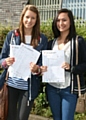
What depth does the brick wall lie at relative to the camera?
944cm

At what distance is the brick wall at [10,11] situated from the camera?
9438 millimetres

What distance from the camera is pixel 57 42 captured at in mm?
3535

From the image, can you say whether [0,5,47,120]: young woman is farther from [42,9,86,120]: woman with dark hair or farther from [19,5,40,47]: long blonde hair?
[42,9,86,120]: woman with dark hair

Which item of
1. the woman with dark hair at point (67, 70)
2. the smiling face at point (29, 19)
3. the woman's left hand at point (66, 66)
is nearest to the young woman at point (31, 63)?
the smiling face at point (29, 19)

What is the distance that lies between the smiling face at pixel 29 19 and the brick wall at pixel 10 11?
6021 mm

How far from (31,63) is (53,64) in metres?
0.25

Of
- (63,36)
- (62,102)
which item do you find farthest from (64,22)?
(62,102)

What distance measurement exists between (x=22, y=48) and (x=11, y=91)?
493 mm

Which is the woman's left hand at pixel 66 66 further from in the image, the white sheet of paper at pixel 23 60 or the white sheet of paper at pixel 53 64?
the white sheet of paper at pixel 23 60

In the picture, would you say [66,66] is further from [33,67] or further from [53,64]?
[33,67]

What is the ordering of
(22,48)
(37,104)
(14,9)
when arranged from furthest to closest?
(14,9) → (37,104) → (22,48)

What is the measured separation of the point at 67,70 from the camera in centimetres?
340

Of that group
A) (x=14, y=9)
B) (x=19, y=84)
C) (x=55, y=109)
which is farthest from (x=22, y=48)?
(x=14, y=9)

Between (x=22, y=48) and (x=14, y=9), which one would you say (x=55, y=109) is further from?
(x=14, y=9)
